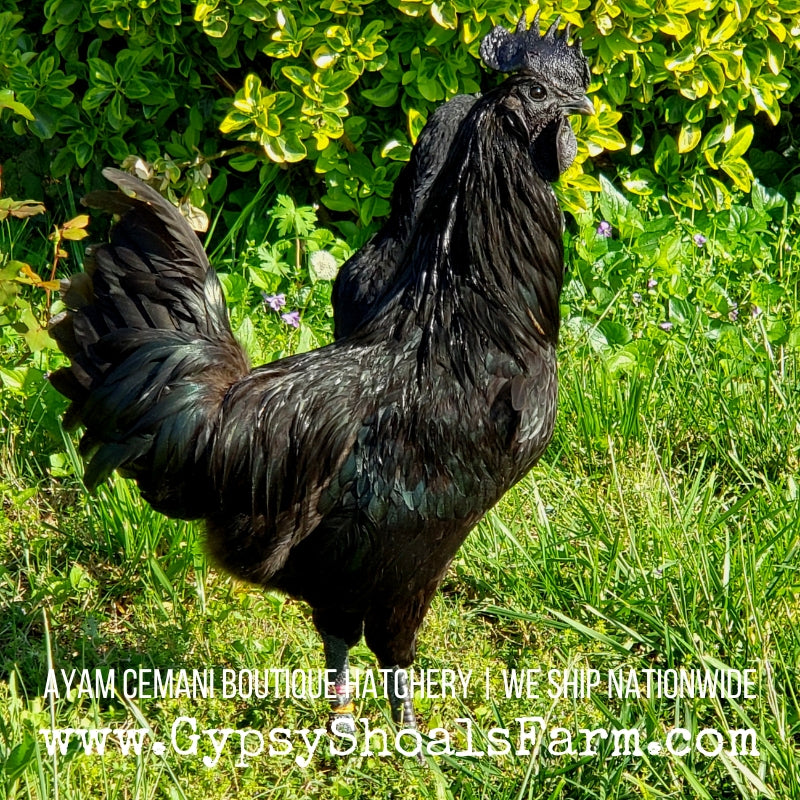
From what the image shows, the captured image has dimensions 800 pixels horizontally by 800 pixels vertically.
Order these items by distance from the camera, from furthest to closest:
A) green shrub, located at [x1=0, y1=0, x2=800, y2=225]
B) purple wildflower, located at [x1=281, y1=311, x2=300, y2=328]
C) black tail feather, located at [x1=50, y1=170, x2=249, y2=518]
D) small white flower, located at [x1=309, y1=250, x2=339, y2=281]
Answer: small white flower, located at [x1=309, y1=250, x2=339, y2=281] < purple wildflower, located at [x1=281, y1=311, x2=300, y2=328] < green shrub, located at [x1=0, y1=0, x2=800, y2=225] < black tail feather, located at [x1=50, y1=170, x2=249, y2=518]

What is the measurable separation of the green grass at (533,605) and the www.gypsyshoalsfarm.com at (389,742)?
0.10ft

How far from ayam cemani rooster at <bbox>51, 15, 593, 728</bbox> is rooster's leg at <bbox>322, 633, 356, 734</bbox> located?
1.03 ft

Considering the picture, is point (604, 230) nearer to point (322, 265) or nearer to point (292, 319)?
point (322, 265)

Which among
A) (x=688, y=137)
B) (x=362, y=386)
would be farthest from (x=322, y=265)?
(x=362, y=386)

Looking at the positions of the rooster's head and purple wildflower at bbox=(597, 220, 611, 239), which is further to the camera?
purple wildflower at bbox=(597, 220, 611, 239)

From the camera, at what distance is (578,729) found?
2900 mm

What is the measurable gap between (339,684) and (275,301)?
2.05m

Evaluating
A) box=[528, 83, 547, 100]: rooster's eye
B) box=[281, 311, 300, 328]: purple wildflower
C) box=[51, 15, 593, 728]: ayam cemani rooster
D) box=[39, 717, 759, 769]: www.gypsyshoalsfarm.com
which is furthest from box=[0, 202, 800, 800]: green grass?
box=[528, 83, 547, 100]: rooster's eye

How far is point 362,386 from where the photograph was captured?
2857 millimetres

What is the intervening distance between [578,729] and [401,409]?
987mm

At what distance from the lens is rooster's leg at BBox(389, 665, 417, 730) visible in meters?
3.23

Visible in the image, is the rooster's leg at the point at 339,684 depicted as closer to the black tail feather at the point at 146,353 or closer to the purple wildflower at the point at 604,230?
the black tail feather at the point at 146,353

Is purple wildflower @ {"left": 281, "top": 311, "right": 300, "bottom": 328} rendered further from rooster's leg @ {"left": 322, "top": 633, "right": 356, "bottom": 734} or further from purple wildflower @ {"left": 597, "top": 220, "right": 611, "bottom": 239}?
rooster's leg @ {"left": 322, "top": 633, "right": 356, "bottom": 734}

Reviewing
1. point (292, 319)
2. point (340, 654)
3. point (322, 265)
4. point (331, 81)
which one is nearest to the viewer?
point (340, 654)
